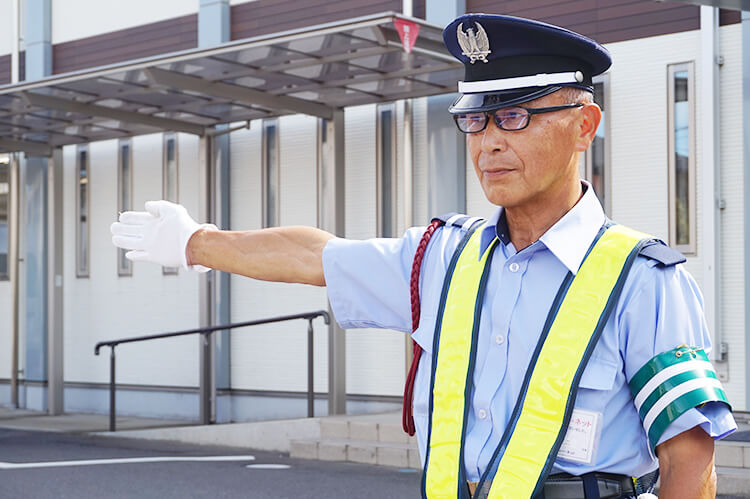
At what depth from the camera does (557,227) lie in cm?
233

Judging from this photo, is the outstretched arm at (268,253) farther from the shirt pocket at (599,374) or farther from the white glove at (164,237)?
the shirt pocket at (599,374)

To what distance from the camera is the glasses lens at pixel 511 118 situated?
228 cm

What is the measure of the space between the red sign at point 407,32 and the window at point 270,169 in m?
3.85

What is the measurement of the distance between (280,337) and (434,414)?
10218 mm

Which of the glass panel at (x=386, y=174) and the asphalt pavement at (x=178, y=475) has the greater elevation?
the glass panel at (x=386, y=174)

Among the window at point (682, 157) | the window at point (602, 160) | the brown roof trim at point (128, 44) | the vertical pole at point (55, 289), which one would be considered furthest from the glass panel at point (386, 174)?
the vertical pole at point (55, 289)

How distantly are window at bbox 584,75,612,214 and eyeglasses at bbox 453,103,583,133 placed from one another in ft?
26.2

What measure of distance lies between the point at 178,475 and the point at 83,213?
6483mm

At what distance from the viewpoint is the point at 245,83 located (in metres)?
10.9

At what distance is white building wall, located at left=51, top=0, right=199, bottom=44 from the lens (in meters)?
13.4

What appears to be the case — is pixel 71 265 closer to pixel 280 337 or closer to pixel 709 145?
pixel 280 337

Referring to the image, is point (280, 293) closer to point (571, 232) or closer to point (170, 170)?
point (170, 170)

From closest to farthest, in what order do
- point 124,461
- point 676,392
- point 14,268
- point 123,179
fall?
1. point 676,392
2. point 124,461
3. point 123,179
4. point 14,268

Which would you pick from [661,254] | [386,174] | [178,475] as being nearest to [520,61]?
[661,254]
